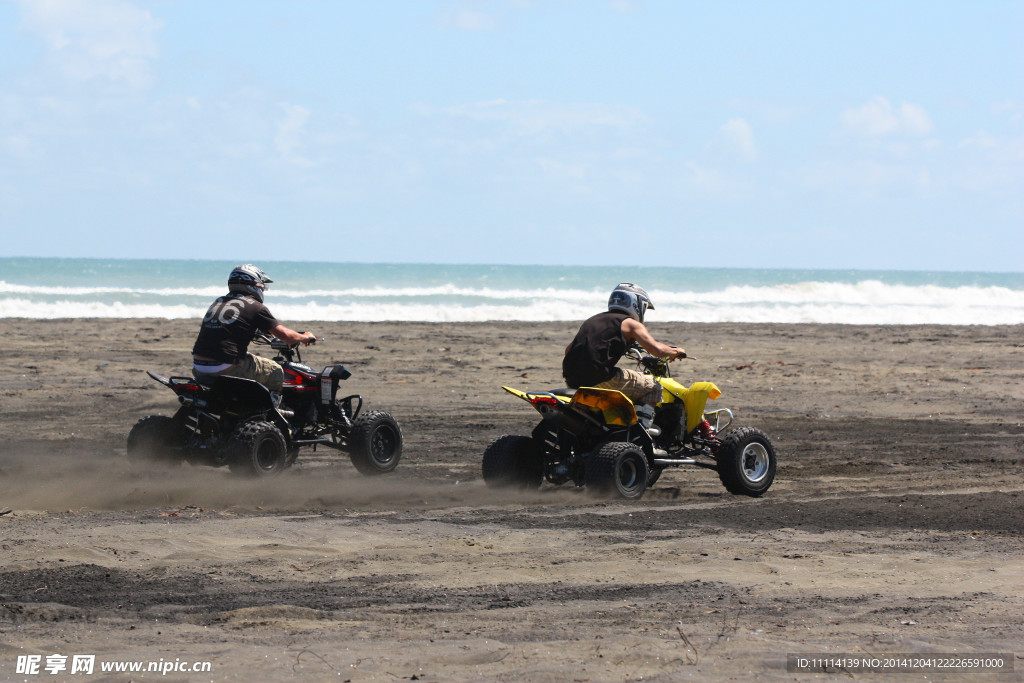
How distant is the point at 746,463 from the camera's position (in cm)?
923

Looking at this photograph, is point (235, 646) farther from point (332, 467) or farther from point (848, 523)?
point (332, 467)

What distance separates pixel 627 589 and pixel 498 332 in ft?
73.4

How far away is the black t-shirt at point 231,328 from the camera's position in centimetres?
952

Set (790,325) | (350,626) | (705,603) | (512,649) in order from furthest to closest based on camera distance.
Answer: (790,325)
(705,603)
(350,626)
(512,649)

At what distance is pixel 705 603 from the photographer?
569 centimetres

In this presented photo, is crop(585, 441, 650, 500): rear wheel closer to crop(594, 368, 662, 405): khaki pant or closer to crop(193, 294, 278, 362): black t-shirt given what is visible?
crop(594, 368, 662, 405): khaki pant

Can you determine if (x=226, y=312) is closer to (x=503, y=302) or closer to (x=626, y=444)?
(x=626, y=444)

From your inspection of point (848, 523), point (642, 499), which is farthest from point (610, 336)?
point (848, 523)

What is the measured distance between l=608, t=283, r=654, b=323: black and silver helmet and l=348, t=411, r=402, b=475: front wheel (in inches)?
104

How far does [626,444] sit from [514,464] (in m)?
0.99

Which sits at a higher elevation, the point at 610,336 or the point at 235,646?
the point at 610,336

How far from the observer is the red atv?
9.37 meters

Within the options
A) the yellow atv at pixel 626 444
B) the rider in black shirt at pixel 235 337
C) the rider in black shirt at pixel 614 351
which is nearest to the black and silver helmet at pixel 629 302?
the rider in black shirt at pixel 614 351

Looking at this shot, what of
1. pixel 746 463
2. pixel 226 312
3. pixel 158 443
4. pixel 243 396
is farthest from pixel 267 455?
pixel 746 463
